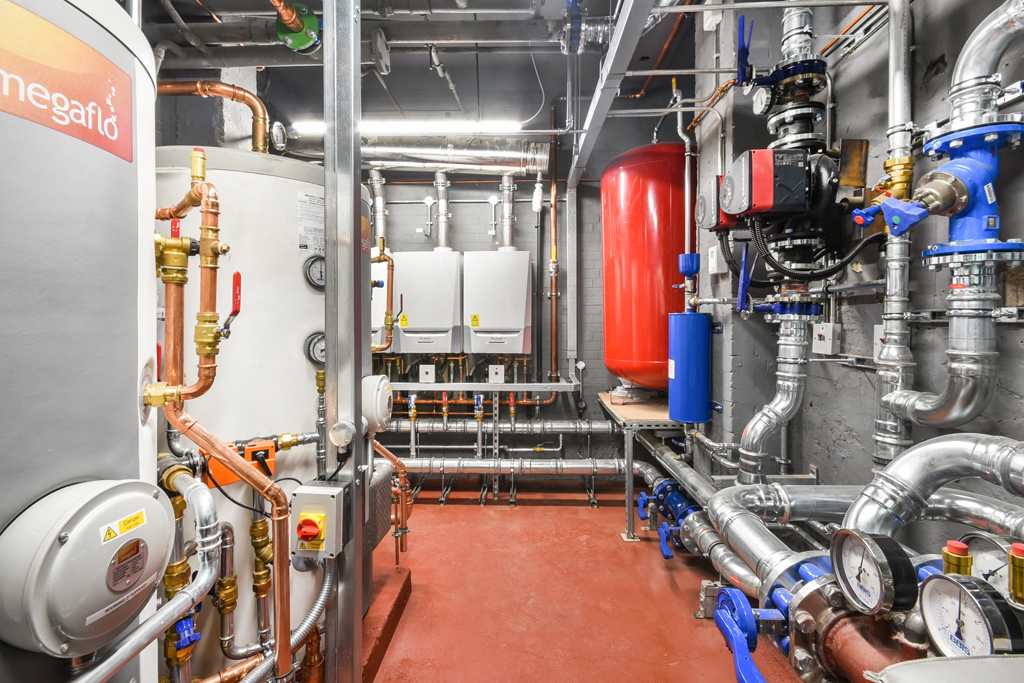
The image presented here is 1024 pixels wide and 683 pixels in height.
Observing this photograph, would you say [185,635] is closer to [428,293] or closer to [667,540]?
[667,540]

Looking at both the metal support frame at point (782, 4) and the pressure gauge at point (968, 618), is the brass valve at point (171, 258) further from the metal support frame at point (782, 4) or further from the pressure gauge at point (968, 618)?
the metal support frame at point (782, 4)

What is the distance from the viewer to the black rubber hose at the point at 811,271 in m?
1.54

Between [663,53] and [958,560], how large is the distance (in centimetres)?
337

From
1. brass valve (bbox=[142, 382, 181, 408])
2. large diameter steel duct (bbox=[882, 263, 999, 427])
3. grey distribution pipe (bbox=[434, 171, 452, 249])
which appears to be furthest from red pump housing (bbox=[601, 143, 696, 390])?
brass valve (bbox=[142, 382, 181, 408])

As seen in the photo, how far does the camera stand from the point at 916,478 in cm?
104

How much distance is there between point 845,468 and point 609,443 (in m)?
2.07

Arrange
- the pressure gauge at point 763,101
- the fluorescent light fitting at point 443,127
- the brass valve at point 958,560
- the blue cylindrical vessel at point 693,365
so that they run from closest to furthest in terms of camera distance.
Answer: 1. the brass valve at point 958,560
2. the pressure gauge at point 763,101
3. the blue cylindrical vessel at point 693,365
4. the fluorescent light fitting at point 443,127

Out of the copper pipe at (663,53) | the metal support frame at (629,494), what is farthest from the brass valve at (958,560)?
the copper pipe at (663,53)

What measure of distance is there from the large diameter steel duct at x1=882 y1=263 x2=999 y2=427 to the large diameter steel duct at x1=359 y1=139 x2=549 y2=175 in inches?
105

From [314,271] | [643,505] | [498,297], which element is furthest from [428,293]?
[643,505]

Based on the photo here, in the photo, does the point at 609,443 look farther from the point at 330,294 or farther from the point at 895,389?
the point at 330,294

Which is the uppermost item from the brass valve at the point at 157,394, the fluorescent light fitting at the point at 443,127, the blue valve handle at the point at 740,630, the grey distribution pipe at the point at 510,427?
the fluorescent light fitting at the point at 443,127

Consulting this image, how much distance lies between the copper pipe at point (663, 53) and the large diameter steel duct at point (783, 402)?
183 cm

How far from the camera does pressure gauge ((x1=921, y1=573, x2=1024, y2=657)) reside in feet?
2.21
